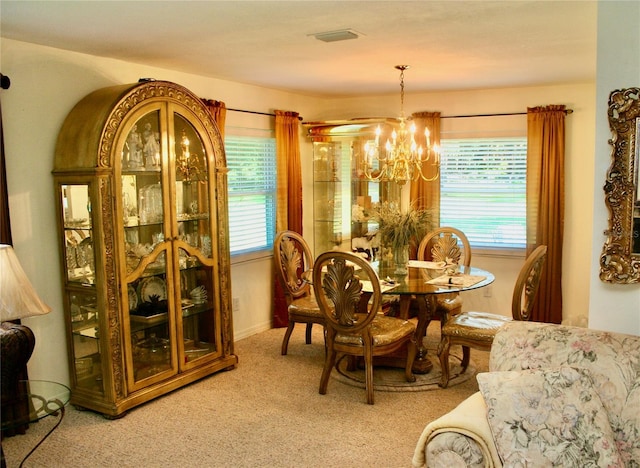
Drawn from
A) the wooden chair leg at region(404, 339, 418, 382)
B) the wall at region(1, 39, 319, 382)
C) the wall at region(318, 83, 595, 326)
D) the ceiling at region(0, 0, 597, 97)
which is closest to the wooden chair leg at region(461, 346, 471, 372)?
the wooden chair leg at region(404, 339, 418, 382)

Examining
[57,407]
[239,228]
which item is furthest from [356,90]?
[57,407]

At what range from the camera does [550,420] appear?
2115 mm

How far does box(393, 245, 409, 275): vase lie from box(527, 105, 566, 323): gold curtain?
1624 millimetres

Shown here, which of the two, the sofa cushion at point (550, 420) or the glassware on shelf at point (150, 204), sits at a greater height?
the glassware on shelf at point (150, 204)

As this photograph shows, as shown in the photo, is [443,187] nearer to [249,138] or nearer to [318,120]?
[318,120]

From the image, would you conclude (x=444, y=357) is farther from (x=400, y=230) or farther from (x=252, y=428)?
(x=252, y=428)

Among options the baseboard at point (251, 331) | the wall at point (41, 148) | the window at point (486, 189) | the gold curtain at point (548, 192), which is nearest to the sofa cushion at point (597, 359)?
the wall at point (41, 148)

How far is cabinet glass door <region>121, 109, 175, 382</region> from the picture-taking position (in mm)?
Result: 3762

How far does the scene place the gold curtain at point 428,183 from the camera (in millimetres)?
5879

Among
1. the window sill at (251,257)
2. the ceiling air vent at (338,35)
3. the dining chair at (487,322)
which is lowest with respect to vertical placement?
the dining chair at (487,322)

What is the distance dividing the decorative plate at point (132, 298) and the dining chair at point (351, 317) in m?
1.19

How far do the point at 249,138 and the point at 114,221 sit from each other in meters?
2.16

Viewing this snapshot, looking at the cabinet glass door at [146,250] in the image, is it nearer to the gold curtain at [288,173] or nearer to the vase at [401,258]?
the vase at [401,258]

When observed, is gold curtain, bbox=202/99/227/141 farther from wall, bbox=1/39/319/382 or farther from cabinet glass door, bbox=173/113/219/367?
wall, bbox=1/39/319/382
